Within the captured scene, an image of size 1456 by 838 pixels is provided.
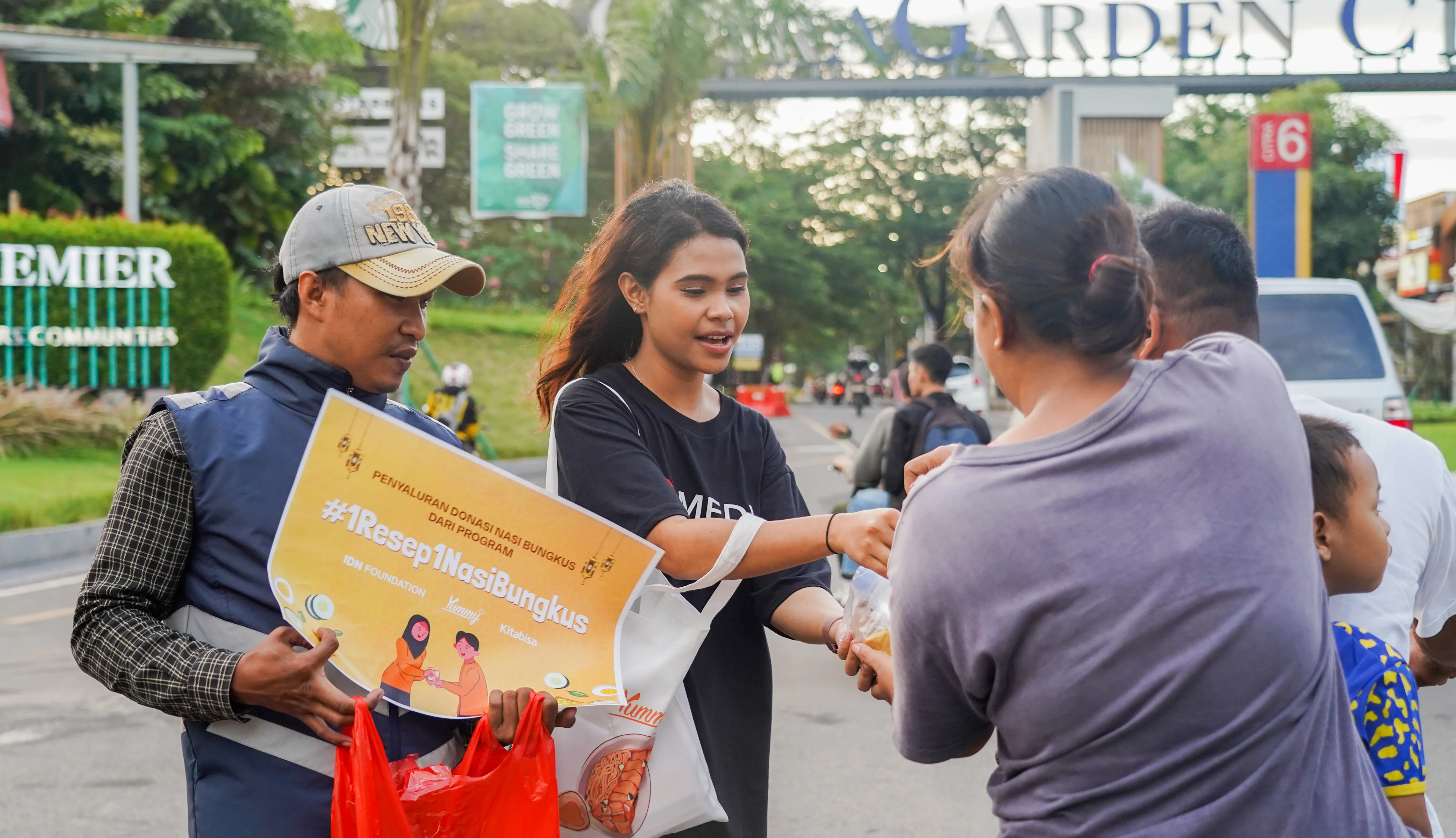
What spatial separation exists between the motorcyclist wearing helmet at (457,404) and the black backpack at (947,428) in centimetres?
798

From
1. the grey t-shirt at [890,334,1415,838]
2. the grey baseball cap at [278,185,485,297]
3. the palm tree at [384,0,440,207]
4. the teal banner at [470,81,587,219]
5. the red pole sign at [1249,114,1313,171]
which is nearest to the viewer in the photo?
the grey t-shirt at [890,334,1415,838]

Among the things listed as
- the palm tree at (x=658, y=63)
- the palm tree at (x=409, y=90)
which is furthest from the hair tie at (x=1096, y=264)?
the palm tree at (x=658, y=63)

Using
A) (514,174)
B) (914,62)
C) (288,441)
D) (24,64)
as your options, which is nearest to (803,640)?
(288,441)

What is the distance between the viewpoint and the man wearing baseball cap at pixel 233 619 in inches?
79.4

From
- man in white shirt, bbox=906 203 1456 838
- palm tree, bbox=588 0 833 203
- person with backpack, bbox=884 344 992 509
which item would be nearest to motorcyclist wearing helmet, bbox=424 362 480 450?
palm tree, bbox=588 0 833 203

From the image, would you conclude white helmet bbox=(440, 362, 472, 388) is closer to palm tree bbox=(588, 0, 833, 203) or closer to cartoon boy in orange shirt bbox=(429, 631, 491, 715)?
palm tree bbox=(588, 0, 833, 203)

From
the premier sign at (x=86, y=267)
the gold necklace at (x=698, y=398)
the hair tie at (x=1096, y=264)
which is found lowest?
the gold necklace at (x=698, y=398)

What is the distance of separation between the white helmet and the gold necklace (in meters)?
12.2

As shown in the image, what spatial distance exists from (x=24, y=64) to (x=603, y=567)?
23390 millimetres

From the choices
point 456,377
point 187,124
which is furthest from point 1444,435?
point 187,124

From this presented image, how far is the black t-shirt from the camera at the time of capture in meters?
2.32

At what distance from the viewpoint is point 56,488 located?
41.0 ft

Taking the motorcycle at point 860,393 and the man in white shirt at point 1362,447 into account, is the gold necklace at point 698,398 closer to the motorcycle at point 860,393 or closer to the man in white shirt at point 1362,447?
the man in white shirt at point 1362,447

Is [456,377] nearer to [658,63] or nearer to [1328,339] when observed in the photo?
[658,63]
